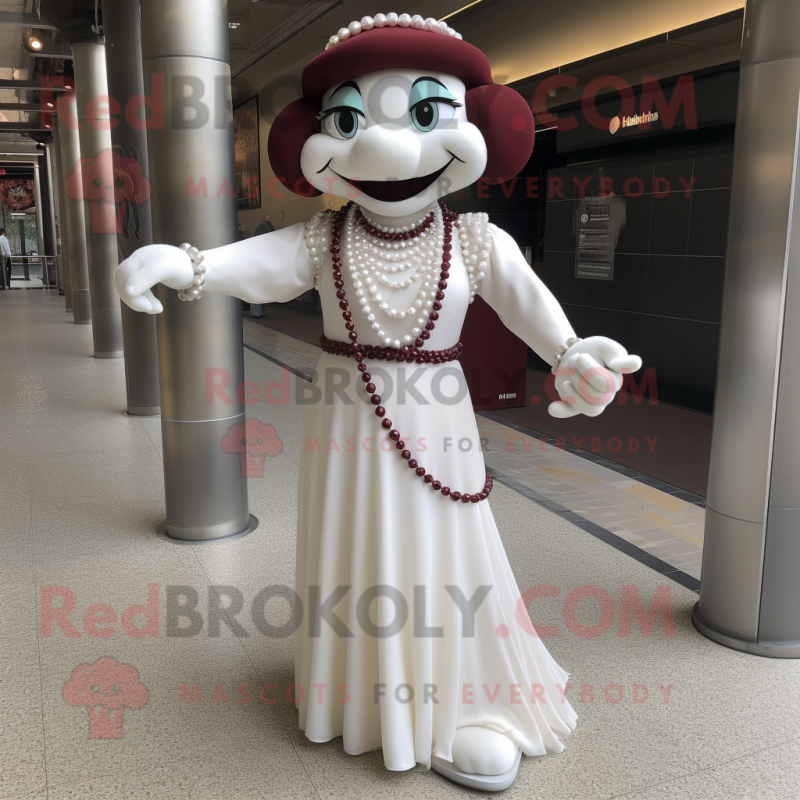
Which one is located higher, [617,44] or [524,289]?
[617,44]

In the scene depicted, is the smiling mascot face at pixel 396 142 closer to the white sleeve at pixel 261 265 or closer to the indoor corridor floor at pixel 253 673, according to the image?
the white sleeve at pixel 261 265

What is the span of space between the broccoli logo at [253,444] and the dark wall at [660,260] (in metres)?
3.35

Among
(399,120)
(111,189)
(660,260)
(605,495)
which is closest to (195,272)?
(399,120)

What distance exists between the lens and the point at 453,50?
1.73 m

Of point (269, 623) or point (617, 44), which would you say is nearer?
point (269, 623)

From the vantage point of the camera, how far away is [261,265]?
6.19 ft

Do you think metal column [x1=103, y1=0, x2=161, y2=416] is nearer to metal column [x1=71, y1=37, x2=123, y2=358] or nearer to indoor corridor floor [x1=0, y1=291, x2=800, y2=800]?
indoor corridor floor [x1=0, y1=291, x2=800, y2=800]

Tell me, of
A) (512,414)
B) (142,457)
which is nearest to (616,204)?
(512,414)

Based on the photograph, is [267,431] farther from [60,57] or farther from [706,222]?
[60,57]

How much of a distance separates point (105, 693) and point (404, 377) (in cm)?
131

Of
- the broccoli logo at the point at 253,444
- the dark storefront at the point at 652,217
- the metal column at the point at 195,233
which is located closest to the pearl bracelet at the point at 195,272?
the metal column at the point at 195,233

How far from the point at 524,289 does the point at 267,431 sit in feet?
11.4

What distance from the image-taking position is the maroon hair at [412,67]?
1.69m

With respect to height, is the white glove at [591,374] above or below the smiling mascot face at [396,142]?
below
